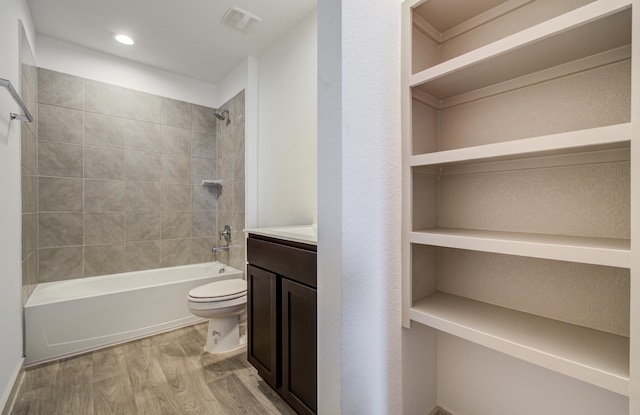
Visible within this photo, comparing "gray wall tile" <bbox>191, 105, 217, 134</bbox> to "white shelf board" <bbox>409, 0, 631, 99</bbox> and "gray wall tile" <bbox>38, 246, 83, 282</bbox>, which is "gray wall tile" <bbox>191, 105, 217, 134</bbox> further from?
"white shelf board" <bbox>409, 0, 631, 99</bbox>

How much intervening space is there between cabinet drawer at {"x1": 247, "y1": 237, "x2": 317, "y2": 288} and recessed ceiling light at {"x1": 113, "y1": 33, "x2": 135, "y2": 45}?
7.01 ft

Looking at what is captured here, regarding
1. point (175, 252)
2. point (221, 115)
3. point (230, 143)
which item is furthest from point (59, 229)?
point (221, 115)

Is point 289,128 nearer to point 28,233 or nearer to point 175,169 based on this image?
point 175,169

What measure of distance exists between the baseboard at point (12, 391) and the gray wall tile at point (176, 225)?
142 cm

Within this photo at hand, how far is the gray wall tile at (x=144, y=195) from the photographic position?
110 inches

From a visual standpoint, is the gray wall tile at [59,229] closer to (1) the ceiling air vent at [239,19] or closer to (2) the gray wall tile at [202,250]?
(2) the gray wall tile at [202,250]

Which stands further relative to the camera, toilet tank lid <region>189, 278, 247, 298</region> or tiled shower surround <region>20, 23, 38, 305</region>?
toilet tank lid <region>189, 278, 247, 298</region>

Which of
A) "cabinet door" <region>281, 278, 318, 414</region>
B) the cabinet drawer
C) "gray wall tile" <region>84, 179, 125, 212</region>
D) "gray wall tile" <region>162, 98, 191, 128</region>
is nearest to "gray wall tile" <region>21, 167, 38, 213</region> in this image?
"gray wall tile" <region>84, 179, 125, 212</region>

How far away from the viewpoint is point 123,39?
2375mm

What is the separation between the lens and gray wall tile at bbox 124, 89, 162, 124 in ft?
9.04

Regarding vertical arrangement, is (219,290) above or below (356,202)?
below

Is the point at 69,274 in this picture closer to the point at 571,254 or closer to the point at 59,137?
the point at 59,137

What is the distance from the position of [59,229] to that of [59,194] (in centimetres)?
31

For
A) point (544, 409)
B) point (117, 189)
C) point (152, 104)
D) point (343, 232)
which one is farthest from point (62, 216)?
point (544, 409)
